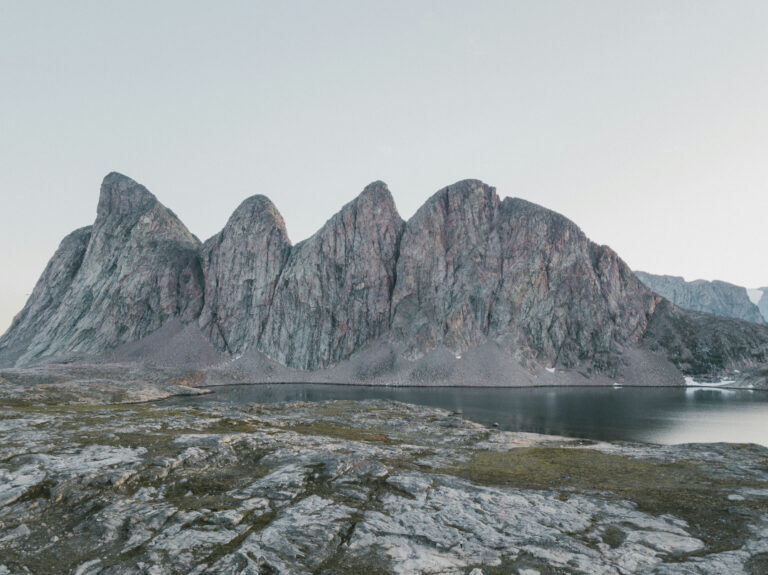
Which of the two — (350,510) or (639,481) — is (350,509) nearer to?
(350,510)

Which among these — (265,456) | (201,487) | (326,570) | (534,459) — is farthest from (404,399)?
(326,570)

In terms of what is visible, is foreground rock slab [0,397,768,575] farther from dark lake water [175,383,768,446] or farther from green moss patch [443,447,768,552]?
A: dark lake water [175,383,768,446]

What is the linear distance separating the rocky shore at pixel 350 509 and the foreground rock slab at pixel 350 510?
105mm

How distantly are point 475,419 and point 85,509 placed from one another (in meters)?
75.3

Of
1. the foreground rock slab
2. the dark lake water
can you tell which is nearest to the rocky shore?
the foreground rock slab

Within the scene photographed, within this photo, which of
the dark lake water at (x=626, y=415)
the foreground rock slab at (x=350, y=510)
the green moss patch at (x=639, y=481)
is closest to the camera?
the foreground rock slab at (x=350, y=510)

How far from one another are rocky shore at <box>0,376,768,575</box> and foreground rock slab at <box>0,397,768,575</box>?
0.35 feet

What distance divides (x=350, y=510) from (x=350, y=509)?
0.14m

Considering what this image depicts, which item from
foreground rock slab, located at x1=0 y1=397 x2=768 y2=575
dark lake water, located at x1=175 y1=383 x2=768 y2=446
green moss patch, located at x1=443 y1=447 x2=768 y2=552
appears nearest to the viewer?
foreground rock slab, located at x1=0 y1=397 x2=768 y2=575

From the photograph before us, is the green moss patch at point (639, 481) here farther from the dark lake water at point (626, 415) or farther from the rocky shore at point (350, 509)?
the dark lake water at point (626, 415)

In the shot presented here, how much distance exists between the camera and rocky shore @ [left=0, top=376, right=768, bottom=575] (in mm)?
17031

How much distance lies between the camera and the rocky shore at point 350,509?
17.0 metres

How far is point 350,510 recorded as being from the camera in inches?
888

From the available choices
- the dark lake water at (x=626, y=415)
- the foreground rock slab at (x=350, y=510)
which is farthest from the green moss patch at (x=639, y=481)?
the dark lake water at (x=626, y=415)
